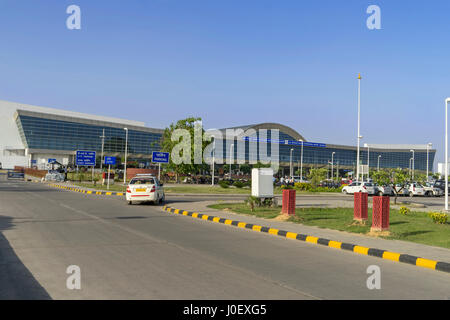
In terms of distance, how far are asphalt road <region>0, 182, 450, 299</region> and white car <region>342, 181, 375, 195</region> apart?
29.8m

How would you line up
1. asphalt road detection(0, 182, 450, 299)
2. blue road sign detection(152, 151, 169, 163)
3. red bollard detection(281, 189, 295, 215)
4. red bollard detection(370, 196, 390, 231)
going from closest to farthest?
asphalt road detection(0, 182, 450, 299) → red bollard detection(370, 196, 390, 231) → red bollard detection(281, 189, 295, 215) → blue road sign detection(152, 151, 169, 163)

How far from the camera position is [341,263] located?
8398mm

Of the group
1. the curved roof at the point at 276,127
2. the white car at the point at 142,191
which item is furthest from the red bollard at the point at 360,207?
the curved roof at the point at 276,127

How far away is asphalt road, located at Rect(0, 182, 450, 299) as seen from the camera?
5766mm

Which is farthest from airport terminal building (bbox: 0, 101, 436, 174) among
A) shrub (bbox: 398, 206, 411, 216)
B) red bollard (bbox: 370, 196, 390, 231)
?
red bollard (bbox: 370, 196, 390, 231)

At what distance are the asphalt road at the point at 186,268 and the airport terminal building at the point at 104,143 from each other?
253ft

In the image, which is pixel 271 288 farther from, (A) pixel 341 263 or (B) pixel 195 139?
(B) pixel 195 139

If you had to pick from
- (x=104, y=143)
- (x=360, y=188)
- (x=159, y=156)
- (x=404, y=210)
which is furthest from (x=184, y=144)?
(x=104, y=143)

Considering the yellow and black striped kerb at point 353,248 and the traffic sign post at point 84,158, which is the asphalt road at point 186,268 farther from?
the traffic sign post at point 84,158

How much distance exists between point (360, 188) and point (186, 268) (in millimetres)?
36949

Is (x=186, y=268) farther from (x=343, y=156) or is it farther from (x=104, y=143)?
(x=343, y=156)

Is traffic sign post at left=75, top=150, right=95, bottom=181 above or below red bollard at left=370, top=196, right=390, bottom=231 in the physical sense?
above

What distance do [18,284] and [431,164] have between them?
160 meters

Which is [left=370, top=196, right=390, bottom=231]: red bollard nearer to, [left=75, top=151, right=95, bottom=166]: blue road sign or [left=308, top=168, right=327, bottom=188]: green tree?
[left=308, top=168, right=327, bottom=188]: green tree
